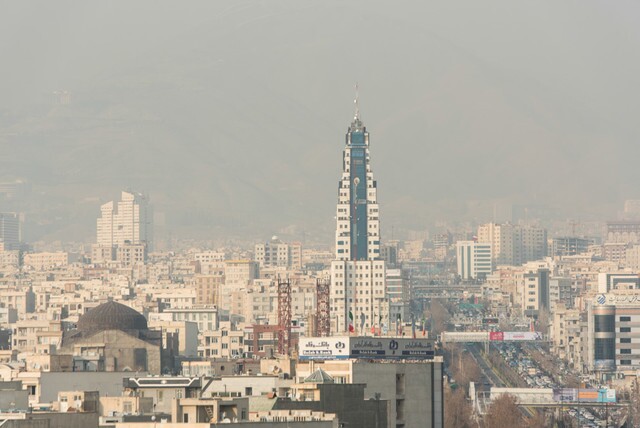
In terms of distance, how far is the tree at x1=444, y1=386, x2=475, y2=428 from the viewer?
76.7 m

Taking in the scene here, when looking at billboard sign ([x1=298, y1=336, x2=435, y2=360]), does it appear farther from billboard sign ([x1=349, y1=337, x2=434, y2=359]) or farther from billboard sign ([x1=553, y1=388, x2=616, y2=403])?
billboard sign ([x1=553, y1=388, x2=616, y2=403])

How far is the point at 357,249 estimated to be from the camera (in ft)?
595

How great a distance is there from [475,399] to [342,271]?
6919 cm

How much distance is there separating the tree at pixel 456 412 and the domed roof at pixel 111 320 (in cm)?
1048

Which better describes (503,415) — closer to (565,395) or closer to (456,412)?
(456,412)

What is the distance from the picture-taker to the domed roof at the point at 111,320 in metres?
92.2

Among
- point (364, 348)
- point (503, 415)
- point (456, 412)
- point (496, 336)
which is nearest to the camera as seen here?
point (364, 348)

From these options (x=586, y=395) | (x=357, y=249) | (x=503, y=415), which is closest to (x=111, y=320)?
(x=503, y=415)

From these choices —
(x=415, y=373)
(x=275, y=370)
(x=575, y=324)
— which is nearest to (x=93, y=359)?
(x=275, y=370)

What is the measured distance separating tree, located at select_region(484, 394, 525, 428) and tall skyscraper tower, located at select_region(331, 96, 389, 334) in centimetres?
5254

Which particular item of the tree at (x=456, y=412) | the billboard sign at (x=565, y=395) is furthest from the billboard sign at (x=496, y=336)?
the tree at (x=456, y=412)

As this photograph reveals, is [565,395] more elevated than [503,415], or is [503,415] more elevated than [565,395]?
[565,395]

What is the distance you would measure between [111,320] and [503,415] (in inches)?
521

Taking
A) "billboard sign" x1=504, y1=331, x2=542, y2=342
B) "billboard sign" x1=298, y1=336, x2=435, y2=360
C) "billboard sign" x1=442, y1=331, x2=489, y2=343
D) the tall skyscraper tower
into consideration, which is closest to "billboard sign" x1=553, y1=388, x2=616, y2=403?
the tall skyscraper tower
